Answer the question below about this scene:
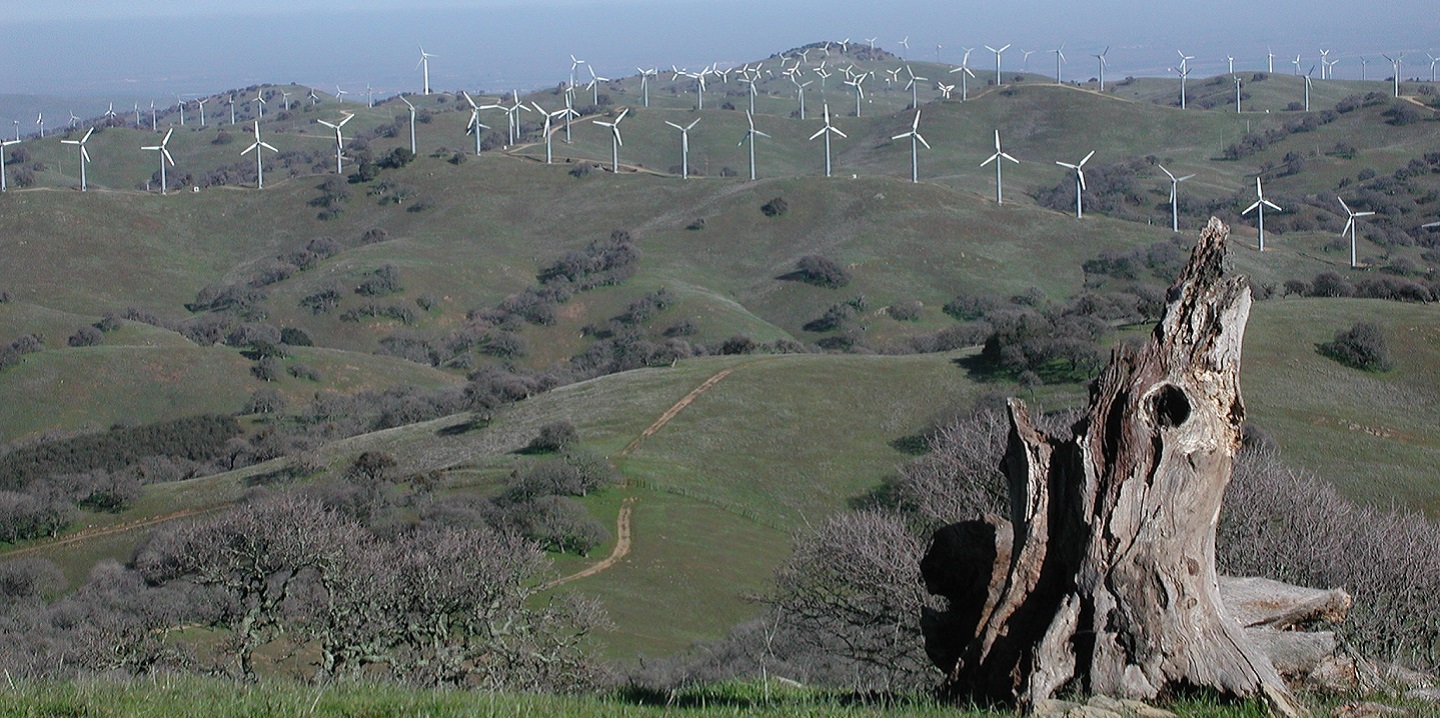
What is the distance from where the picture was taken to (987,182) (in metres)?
175

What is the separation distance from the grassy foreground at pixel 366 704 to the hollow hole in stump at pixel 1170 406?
216 centimetres

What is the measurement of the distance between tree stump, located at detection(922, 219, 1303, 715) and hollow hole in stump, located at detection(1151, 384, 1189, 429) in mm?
11

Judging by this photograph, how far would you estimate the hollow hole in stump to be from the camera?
10.5 metres

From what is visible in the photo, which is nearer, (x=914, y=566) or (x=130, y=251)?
(x=914, y=566)

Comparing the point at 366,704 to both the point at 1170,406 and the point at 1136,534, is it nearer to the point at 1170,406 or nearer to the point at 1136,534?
the point at 1136,534

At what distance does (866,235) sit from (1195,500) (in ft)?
395

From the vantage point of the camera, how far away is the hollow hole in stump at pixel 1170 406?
34.5 feet

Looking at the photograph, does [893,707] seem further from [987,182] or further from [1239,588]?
[987,182]

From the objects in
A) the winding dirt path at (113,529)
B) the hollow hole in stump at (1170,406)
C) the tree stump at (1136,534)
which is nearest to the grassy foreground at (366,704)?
the tree stump at (1136,534)

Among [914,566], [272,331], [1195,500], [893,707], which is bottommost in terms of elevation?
[272,331]

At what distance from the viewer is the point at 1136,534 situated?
10.4m

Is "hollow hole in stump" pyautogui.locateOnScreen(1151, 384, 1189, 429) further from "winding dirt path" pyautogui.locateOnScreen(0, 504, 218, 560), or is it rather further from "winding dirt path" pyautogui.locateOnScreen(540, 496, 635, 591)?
"winding dirt path" pyautogui.locateOnScreen(0, 504, 218, 560)

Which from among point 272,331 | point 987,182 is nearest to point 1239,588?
point 272,331

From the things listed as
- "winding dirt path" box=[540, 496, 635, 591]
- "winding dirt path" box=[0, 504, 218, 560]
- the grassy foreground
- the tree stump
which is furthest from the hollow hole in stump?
"winding dirt path" box=[0, 504, 218, 560]
